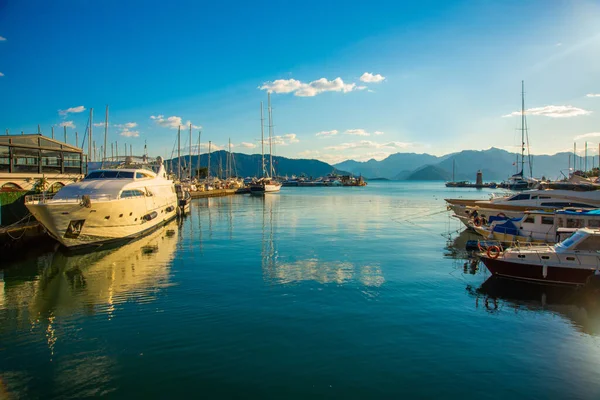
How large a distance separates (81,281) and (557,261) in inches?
836

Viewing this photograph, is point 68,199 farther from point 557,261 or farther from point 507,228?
point 507,228

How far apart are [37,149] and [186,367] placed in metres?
31.2

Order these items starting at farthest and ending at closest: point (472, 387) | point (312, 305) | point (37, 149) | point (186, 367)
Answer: point (37, 149)
point (312, 305)
point (186, 367)
point (472, 387)

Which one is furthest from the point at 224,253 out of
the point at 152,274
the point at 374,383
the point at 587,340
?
the point at 587,340

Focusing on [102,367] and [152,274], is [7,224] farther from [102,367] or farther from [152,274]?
[102,367]

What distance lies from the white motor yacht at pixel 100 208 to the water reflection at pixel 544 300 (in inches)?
860

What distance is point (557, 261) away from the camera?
16750mm

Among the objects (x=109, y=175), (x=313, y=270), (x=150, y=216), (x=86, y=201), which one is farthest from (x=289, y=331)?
(x=109, y=175)

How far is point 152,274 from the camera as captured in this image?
64.0ft

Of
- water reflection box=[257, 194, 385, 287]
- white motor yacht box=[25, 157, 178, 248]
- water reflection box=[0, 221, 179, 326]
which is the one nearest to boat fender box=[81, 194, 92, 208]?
white motor yacht box=[25, 157, 178, 248]

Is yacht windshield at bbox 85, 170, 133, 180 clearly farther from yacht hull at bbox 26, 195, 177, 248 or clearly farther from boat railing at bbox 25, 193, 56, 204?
boat railing at bbox 25, 193, 56, 204

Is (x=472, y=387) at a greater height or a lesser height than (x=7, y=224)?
Answer: lesser

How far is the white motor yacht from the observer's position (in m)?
23.3

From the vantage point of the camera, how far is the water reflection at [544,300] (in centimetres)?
1376
